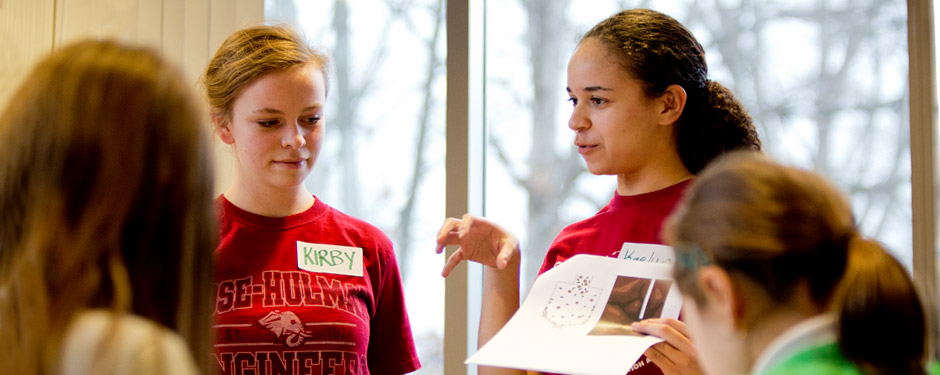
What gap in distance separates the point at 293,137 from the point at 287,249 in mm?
247

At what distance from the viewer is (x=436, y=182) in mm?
2963

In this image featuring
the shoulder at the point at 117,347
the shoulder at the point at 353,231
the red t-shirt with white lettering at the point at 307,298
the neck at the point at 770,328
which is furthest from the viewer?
the shoulder at the point at 353,231

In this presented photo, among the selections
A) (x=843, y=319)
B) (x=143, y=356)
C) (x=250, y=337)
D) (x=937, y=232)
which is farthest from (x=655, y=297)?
(x=937, y=232)

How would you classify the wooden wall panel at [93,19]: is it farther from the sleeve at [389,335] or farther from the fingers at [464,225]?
the fingers at [464,225]

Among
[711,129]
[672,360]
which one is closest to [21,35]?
[711,129]

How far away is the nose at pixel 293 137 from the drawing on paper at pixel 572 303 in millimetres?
645

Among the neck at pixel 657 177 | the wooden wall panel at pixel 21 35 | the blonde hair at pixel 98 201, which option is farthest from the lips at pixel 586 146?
the wooden wall panel at pixel 21 35

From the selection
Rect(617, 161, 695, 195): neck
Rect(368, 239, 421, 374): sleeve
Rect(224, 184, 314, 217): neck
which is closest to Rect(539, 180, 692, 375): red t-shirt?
Rect(617, 161, 695, 195): neck

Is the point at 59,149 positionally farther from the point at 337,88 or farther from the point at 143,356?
the point at 337,88

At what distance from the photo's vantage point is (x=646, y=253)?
160 cm

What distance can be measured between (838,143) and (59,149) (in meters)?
2.21

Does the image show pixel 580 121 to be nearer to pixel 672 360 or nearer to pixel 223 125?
pixel 672 360

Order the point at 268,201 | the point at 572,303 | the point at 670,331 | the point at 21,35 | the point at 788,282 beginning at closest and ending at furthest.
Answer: the point at 788,282
the point at 670,331
the point at 572,303
the point at 268,201
the point at 21,35

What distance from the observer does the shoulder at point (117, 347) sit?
81 cm
